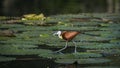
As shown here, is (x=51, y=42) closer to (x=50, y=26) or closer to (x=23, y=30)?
(x=23, y=30)

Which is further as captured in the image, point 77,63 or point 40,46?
point 40,46

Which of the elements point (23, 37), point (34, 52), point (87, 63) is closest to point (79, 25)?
point (23, 37)

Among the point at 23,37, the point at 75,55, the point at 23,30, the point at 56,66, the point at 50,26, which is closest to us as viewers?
the point at 56,66

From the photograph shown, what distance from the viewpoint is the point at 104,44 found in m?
3.99

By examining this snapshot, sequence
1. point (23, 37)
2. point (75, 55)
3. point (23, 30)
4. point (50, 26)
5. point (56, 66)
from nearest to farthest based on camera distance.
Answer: point (56, 66) → point (75, 55) → point (23, 37) → point (23, 30) → point (50, 26)

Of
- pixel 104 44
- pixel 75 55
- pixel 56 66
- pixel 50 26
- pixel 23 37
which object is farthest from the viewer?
pixel 50 26

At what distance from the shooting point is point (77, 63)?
324cm

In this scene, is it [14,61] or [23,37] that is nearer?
[14,61]

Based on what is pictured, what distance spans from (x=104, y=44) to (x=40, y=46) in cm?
59

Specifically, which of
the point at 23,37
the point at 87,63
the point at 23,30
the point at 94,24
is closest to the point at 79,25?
the point at 94,24

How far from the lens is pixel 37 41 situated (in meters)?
4.20

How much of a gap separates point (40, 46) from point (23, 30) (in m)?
1.03

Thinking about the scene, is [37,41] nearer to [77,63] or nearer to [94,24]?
[77,63]

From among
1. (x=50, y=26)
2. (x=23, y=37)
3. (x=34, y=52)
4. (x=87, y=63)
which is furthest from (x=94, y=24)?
(x=87, y=63)
